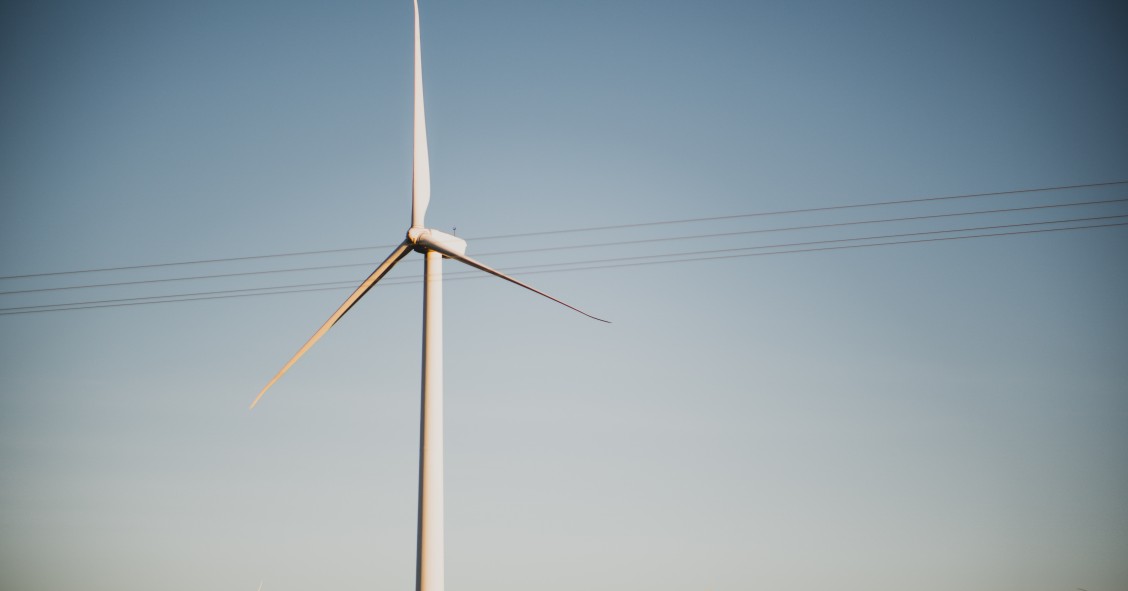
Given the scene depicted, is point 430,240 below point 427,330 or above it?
above

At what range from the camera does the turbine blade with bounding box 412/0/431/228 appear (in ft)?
120

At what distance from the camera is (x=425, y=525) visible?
30.8 m

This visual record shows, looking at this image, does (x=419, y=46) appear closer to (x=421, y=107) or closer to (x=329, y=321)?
(x=421, y=107)

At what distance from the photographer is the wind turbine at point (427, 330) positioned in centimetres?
3064

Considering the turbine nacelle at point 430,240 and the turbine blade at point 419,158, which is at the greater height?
the turbine blade at point 419,158

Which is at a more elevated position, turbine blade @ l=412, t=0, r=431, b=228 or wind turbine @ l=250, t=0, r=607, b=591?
turbine blade @ l=412, t=0, r=431, b=228

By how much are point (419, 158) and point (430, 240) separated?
4562mm

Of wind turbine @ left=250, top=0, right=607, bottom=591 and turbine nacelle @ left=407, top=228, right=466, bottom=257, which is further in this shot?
turbine nacelle @ left=407, top=228, right=466, bottom=257

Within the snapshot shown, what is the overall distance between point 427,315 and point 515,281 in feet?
12.8

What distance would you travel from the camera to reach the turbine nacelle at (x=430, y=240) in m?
34.4

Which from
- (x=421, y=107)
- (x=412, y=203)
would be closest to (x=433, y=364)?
(x=412, y=203)

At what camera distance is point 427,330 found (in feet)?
107

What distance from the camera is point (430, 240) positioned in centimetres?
3434

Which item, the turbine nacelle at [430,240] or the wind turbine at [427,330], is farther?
the turbine nacelle at [430,240]
